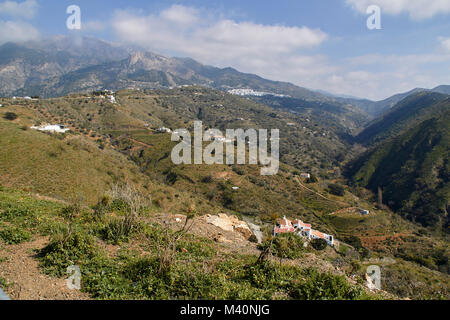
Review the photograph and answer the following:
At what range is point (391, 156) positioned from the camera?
79.2 metres

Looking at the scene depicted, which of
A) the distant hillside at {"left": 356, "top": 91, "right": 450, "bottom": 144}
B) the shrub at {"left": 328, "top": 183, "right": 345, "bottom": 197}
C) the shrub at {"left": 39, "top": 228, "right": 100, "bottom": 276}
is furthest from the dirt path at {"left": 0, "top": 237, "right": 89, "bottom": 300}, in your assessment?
the distant hillside at {"left": 356, "top": 91, "right": 450, "bottom": 144}

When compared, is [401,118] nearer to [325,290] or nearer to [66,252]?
[325,290]

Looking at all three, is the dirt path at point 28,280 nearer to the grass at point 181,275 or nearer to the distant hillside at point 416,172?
the grass at point 181,275

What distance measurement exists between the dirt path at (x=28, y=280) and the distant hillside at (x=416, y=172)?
62871 mm

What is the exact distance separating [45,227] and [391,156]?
308 feet

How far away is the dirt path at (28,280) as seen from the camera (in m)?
4.30

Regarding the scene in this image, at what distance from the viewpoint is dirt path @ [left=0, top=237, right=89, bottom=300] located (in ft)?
14.1

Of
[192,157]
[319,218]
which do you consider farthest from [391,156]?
[192,157]

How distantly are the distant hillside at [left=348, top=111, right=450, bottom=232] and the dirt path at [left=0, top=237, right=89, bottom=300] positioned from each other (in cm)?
6287

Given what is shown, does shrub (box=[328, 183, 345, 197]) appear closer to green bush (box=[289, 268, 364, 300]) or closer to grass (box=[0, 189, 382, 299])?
grass (box=[0, 189, 382, 299])

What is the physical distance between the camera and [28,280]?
4707 millimetres

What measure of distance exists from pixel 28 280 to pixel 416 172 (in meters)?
79.6

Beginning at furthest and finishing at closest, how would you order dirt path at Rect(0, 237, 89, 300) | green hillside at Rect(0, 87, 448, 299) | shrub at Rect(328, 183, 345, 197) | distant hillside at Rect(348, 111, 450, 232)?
shrub at Rect(328, 183, 345, 197) → distant hillside at Rect(348, 111, 450, 232) → green hillside at Rect(0, 87, 448, 299) → dirt path at Rect(0, 237, 89, 300)
